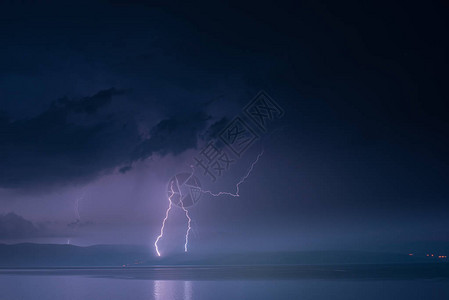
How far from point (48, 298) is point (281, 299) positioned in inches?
594

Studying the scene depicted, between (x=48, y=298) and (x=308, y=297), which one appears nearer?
(x=308, y=297)

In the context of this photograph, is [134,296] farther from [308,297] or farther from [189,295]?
[308,297]

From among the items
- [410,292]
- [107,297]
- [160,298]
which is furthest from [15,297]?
[410,292]

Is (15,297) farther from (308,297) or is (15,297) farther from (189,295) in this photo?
(308,297)

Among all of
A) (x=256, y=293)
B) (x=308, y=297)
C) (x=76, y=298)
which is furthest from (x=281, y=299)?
(x=76, y=298)

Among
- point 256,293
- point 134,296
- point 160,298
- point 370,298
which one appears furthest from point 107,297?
point 370,298

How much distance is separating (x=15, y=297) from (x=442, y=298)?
26.5m

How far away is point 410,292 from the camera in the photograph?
27.1m

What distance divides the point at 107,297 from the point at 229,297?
25.6 ft

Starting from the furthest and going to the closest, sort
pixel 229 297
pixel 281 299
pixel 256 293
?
1. pixel 256 293
2. pixel 229 297
3. pixel 281 299

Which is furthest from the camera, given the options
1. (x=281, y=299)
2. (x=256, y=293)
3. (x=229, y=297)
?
(x=256, y=293)

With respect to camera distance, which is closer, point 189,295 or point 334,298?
point 334,298

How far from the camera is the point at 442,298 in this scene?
75.9 feet

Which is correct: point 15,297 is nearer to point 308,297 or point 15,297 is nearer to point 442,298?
point 308,297
